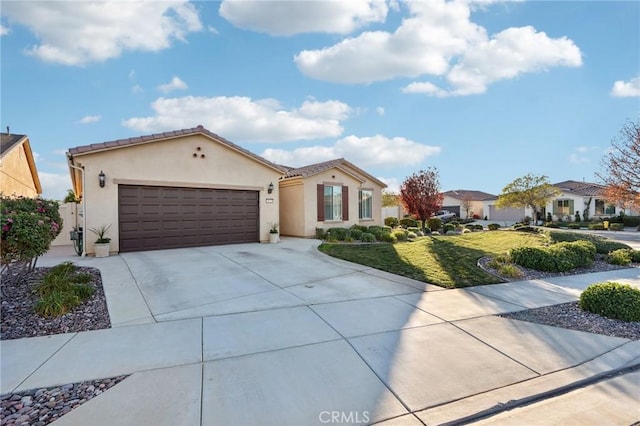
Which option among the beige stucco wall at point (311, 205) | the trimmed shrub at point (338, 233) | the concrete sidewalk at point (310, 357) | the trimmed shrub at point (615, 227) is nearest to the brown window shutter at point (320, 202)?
the beige stucco wall at point (311, 205)

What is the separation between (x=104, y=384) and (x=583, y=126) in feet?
58.6

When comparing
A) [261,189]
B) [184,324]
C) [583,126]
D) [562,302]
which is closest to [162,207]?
[261,189]

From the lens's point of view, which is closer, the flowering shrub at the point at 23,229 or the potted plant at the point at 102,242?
the flowering shrub at the point at 23,229

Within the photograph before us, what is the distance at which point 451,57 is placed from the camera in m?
11.2

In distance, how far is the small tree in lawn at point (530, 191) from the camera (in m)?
28.0

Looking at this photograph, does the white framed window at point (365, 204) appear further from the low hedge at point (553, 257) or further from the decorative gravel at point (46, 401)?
the decorative gravel at point (46, 401)

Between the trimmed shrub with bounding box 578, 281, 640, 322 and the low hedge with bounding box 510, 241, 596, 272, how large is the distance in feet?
9.88

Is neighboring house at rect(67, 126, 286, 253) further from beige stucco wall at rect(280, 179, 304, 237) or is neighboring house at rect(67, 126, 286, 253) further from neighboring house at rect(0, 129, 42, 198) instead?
neighboring house at rect(0, 129, 42, 198)

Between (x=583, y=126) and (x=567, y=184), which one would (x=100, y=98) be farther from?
(x=567, y=184)

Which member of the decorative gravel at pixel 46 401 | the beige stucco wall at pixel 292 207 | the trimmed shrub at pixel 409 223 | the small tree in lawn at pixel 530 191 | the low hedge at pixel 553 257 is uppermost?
the small tree in lawn at pixel 530 191

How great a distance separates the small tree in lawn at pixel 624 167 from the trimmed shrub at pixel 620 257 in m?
7.88

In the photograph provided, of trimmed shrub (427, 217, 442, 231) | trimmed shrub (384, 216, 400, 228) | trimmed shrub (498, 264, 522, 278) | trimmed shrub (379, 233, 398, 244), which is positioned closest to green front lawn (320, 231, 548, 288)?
trimmed shrub (498, 264, 522, 278)

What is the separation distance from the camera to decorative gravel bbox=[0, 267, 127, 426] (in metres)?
2.79

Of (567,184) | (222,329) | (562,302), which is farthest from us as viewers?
(567,184)
